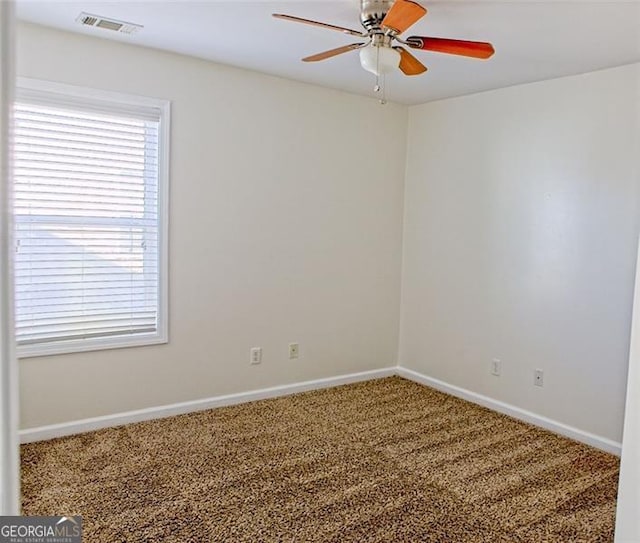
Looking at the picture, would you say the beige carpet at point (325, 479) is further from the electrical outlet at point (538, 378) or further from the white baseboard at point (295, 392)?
the electrical outlet at point (538, 378)

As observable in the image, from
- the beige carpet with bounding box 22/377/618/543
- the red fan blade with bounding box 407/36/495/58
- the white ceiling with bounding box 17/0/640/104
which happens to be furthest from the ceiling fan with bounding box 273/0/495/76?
the beige carpet with bounding box 22/377/618/543

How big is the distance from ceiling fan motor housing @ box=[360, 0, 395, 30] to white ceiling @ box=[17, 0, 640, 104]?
146 mm

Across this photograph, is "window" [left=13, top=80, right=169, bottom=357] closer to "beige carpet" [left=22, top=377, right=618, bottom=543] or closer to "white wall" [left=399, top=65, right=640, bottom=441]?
"beige carpet" [left=22, top=377, right=618, bottom=543]

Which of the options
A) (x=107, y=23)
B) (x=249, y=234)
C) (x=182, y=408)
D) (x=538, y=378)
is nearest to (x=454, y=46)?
(x=107, y=23)

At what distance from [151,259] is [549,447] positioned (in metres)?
2.83

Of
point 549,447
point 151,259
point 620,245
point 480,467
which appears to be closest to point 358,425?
point 480,467

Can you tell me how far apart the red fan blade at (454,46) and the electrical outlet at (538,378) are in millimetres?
2317

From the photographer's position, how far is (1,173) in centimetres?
55

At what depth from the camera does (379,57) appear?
7.84ft

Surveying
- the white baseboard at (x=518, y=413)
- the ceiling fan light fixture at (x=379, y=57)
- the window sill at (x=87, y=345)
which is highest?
the ceiling fan light fixture at (x=379, y=57)

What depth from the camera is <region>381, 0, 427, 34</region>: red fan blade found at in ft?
6.35

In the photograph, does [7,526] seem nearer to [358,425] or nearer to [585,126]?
[358,425]

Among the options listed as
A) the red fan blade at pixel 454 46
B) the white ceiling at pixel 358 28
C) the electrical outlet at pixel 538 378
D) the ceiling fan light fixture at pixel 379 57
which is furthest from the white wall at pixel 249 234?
the red fan blade at pixel 454 46

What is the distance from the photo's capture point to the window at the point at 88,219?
3.02 meters
